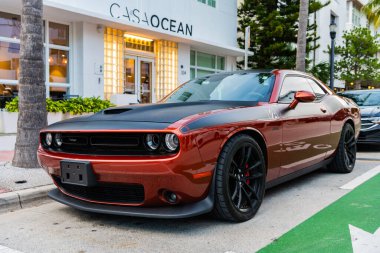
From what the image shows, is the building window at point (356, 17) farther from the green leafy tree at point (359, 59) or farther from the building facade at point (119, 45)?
the building facade at point (119, 45)

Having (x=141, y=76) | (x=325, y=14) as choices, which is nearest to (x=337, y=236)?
(x=141, y=76)

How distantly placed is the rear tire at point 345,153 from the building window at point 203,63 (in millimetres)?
11873

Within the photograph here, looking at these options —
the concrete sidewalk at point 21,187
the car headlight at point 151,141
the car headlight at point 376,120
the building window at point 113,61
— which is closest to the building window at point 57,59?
the building window at point 113,61

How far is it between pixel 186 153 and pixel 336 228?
1.52 metres

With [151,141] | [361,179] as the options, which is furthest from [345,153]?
[151,141]

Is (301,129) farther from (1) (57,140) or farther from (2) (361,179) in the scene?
(1) (57,140)

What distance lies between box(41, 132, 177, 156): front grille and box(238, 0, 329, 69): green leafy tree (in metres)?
16.0

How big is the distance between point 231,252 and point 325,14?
27565 mm

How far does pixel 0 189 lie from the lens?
481 centimetres

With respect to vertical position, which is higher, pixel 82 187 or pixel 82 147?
pixel 82 147

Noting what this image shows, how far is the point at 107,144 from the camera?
11.6 ft

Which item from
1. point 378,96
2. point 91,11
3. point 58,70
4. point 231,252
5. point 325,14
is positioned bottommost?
point 231,252

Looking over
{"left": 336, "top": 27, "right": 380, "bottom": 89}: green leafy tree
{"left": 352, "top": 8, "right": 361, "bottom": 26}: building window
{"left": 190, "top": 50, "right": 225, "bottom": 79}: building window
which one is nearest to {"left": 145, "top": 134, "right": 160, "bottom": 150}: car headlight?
{"left": 190, "top": 50, "right": 225, "bottom": 79}: building window

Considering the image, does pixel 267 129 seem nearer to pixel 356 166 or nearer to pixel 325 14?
pixel 356 166
